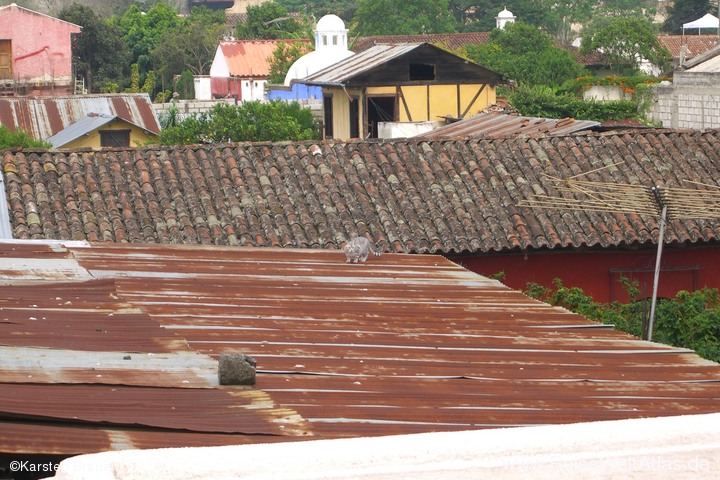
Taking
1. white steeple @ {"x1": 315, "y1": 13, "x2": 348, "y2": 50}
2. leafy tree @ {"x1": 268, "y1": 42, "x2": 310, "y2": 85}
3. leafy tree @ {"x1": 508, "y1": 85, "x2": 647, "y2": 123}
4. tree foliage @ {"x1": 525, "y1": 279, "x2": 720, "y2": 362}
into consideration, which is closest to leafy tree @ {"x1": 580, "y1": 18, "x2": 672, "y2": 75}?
leafy tree @ {"x1": 508, "y1": 85, "x2": 647, "y2": 123}

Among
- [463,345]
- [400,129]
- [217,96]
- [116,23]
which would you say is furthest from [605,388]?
[116,23]

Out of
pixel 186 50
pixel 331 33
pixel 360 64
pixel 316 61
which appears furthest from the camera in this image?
pixel 186 50

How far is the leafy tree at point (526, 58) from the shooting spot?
4988 centimetres

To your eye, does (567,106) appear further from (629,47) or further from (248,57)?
(248,57)

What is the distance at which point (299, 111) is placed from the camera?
3241cm

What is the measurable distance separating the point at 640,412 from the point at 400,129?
23.6m

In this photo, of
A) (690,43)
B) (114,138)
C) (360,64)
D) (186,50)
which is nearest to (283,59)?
(186,50)

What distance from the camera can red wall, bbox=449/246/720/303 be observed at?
14.0 m

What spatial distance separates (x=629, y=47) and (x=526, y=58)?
572 cm

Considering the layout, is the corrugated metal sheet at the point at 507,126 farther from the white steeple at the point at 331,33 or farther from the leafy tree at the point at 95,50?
the leafy tree at the point at 95,50

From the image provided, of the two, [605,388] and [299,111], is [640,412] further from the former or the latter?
[299,111]

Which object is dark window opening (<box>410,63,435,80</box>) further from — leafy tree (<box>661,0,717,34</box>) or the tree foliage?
leafy tree (<box>661,0,717,34</box>)

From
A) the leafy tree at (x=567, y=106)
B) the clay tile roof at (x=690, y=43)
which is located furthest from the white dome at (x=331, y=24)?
the clay tile roof at (x=690, y=43)

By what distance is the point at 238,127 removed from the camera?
1142 inches
